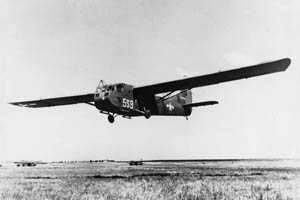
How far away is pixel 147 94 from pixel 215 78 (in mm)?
4907

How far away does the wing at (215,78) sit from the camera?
17659 mm

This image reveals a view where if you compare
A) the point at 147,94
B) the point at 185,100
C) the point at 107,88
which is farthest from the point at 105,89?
the point at 185,100

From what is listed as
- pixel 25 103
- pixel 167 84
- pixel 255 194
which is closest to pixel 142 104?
pixel 167 84

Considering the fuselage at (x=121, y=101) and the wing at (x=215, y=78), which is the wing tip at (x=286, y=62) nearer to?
the wing at (x=215, y=78)

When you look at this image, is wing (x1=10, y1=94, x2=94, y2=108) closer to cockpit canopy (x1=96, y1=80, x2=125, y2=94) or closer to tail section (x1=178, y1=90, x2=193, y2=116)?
cockpit canopy (x1=96, y1=80, x2=125, y2=94)

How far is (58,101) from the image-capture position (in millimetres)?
26031

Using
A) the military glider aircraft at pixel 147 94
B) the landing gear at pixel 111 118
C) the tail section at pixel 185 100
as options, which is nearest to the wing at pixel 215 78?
the military glider aircraft at pixel 147 94

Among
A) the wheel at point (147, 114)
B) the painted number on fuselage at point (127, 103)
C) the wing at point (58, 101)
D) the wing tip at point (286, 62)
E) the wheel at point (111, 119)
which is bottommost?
the wheel at point (111, 119)

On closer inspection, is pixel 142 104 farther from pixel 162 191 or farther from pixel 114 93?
pixel 162 191

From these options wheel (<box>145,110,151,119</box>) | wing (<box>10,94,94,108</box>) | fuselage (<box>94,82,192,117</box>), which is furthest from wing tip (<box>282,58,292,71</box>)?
wing (<box>10,94,94,108</box>)

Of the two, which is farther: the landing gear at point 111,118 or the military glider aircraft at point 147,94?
the landing gear at point 111,118

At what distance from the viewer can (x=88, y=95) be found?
2417 cm

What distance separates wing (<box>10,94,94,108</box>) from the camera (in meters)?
24.6

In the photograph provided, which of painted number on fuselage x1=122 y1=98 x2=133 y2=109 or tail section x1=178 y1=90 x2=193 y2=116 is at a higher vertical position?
tail section x1=178 y1=90 x2=193 y2=116
